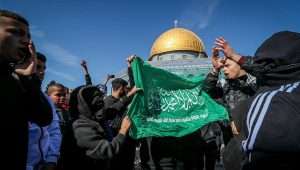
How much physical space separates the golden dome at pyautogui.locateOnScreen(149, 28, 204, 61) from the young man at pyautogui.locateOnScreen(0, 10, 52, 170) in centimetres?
4287

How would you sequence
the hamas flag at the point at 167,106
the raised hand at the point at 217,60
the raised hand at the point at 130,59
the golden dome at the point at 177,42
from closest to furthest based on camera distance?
the raised hand at the point at 217,60 → the hamas flag at the point at 167,106 → the raised hand at the point at 130,59 → the golden dome at the point at 177,42

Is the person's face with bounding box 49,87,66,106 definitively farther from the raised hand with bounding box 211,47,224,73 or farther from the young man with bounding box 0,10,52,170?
the young man with bounding box 0,10,52,170

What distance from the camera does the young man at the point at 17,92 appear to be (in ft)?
4.82

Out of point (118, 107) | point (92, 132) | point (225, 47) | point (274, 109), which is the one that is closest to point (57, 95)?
point (118, 107)

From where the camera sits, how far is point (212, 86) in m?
3.94

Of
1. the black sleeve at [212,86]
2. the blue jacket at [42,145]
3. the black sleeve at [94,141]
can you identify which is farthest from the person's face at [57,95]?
the black sleeve at [212,86]

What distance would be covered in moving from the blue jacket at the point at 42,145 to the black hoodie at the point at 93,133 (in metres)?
0.23

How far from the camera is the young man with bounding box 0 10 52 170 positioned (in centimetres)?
147

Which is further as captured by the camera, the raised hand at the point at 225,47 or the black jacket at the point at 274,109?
the raised hand at the point at 225,47

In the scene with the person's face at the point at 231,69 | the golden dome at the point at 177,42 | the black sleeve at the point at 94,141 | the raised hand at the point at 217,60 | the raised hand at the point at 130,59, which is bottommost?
the black sleeve at the point at 94,141

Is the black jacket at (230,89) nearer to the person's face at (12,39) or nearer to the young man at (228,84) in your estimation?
the young man at (228,84)

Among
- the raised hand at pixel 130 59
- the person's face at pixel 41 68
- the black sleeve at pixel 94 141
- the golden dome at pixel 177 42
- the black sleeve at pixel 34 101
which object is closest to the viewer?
the black sleeve at pixel 34 101

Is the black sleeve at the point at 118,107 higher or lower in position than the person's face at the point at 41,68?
lower

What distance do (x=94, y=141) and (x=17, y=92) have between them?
140 cm
